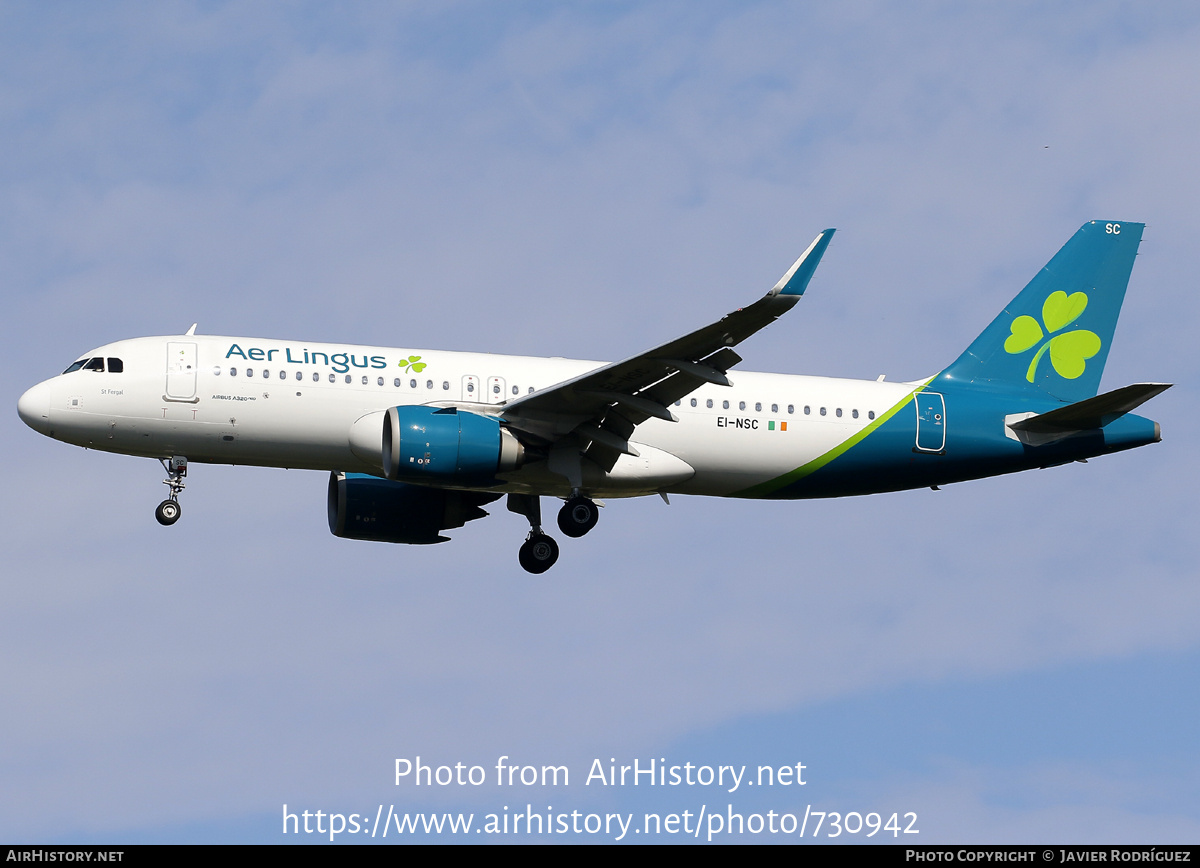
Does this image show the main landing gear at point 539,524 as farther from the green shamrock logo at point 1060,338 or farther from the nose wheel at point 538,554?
the green shamrock logo at point 1060,338

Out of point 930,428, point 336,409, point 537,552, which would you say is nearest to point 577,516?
point 537,552

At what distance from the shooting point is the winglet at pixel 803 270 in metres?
27.8

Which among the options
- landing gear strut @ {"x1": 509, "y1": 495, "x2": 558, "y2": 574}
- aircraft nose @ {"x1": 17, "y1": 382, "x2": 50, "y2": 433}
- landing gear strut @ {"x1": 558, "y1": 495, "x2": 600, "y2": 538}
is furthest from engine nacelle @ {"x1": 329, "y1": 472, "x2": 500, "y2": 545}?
aircraft nose @ {"x1": 17, "y1": 382, "x2": 50, "y2": 433}

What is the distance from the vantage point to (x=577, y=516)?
34.0m

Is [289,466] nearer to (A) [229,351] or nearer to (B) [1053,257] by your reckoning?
(A) [229,351]

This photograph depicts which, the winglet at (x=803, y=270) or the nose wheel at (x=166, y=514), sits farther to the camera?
the nose wheel at (x=166, y=514)

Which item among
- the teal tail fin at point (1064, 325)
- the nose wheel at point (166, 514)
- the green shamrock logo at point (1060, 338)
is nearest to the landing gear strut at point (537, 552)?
the nose wheel at point (166, 514)

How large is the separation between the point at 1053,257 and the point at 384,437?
1746cm

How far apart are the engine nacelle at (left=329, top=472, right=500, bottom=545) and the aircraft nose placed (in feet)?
22.3

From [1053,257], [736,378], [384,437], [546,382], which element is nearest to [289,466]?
[384,437]

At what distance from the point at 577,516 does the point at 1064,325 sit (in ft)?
42.6

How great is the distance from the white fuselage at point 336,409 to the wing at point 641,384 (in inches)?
32.0

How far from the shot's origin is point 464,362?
33875 millimetres

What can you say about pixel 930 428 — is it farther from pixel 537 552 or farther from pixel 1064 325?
pixel 537 552
